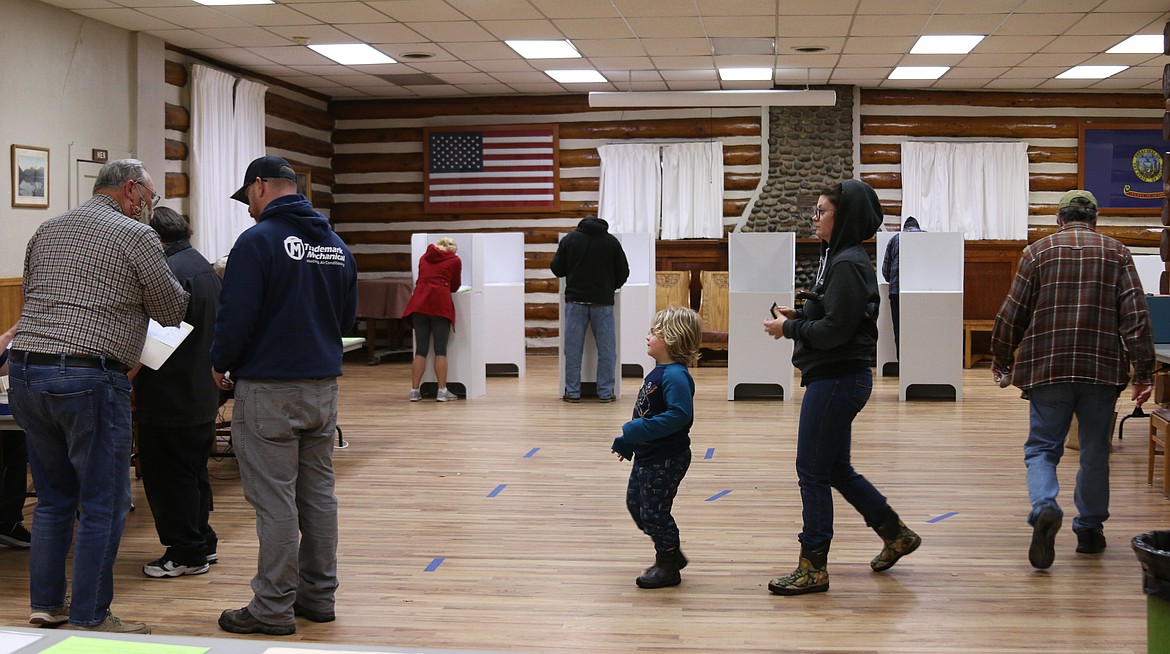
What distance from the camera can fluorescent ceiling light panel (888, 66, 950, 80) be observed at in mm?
12328

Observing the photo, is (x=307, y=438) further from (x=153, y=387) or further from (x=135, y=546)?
(x=135, y=546)

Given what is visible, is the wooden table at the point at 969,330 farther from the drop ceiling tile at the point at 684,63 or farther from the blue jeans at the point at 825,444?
the blue jeans at the point at 825,444

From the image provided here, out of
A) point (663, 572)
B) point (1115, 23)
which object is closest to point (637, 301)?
point (1115, 23)

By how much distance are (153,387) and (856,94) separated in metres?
11.1

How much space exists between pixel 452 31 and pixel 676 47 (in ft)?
7.53

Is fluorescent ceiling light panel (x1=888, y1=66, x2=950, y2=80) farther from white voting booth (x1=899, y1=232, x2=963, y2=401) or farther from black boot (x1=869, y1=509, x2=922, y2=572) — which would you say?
black boot (x1=869, y1=509, x2=922, y2=572)

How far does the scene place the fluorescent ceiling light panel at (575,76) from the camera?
12.6 meters

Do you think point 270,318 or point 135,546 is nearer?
point 270,318

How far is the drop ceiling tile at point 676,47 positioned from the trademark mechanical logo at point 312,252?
7.29 m

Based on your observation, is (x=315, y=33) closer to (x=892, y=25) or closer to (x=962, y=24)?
(x=892, y=25)

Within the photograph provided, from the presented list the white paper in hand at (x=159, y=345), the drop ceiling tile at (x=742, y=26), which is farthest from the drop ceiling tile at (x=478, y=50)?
the white paper in hand at (x=159, y=345)

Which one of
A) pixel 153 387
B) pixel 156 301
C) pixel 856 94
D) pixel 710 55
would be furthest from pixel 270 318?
pixel 856 94

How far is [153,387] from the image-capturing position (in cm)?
462

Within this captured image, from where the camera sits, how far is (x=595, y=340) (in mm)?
10039
